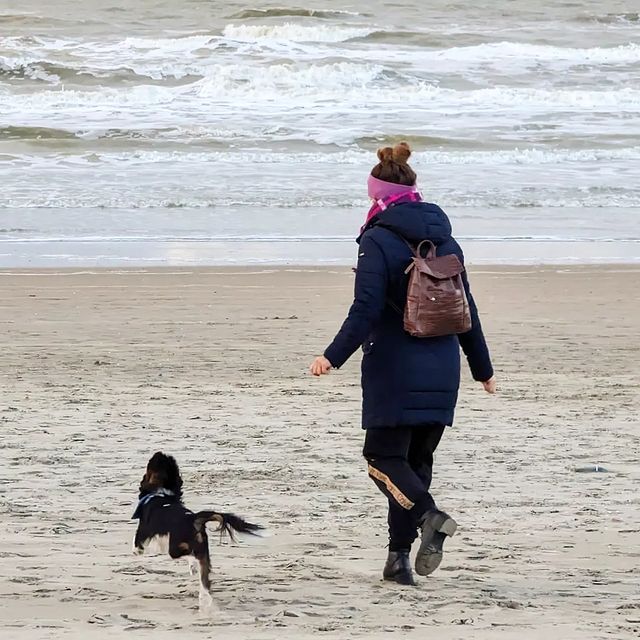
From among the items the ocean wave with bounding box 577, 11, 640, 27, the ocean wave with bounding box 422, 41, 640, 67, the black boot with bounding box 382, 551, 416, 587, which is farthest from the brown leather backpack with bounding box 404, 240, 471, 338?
the ocean wave with bounding box 577, 11, 640, 27

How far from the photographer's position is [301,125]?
84.5 ft

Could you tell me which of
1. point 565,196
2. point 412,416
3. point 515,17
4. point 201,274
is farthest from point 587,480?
point 515,17

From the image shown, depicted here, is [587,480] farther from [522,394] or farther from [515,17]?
[515,17]

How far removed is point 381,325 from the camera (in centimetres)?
378

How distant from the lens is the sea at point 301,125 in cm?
1452

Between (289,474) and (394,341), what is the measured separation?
1617 mm

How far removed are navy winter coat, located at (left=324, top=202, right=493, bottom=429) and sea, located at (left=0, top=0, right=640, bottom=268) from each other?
858 centimetres

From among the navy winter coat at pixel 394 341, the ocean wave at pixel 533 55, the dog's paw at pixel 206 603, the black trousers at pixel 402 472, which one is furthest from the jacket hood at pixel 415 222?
the ocean wave at pixel 533 55

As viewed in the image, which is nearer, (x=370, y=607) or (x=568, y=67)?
(x=370, y=607)

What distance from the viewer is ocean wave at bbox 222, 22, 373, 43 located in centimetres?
3700

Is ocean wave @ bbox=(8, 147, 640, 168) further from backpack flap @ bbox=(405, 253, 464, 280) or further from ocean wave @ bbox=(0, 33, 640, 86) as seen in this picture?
backpack flap @ bbox=(405, 253, 464, 280)

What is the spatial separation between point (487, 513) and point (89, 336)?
473cm

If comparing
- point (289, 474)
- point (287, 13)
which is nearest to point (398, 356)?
point (289, 474)

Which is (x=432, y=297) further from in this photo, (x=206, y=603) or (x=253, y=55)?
(x=253, y=55)
